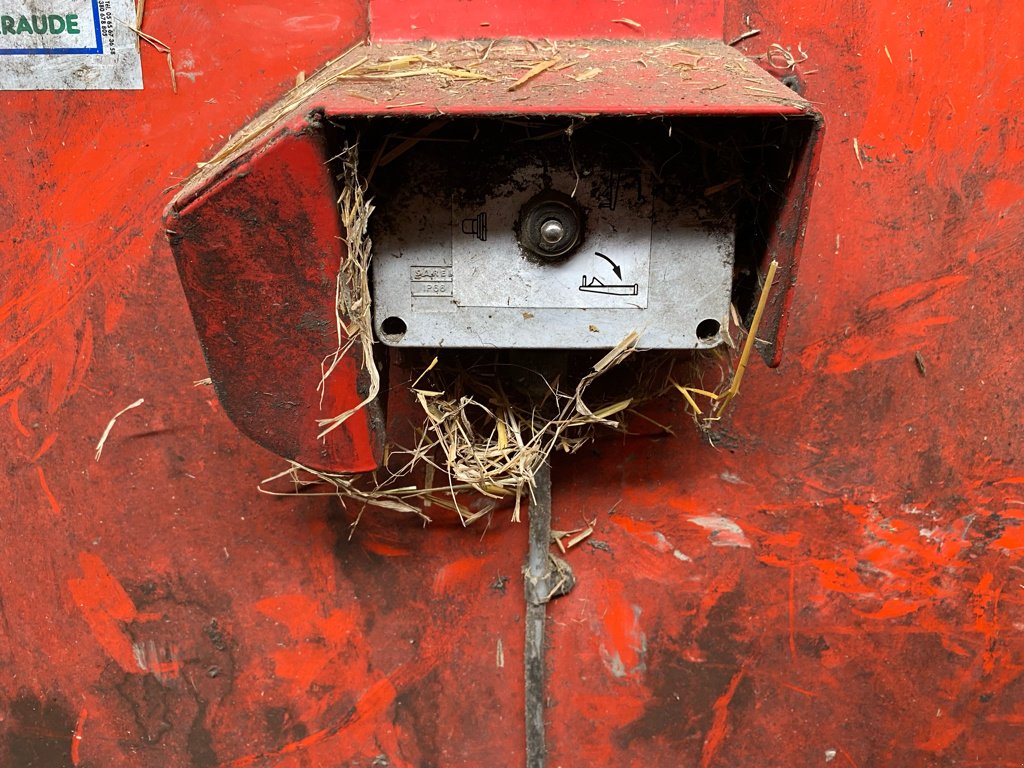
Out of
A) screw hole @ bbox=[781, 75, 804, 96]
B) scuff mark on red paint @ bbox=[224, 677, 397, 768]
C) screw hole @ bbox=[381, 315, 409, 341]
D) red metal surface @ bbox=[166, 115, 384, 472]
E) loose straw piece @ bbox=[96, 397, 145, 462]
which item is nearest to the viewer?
red metal surface @ bbox=[166, 115, 384, 472]

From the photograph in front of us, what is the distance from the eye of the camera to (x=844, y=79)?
0.89m

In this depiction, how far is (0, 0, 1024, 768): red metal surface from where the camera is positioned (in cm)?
91

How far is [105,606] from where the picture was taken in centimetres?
106

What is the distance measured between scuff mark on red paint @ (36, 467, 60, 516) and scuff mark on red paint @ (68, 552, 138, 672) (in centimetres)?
7

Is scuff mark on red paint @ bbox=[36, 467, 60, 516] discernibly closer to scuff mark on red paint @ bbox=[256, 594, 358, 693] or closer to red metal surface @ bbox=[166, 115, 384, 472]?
scuff mark on red paint @ bbox=[256, 594, 358, 693]

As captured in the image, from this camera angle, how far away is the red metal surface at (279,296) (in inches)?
25.4

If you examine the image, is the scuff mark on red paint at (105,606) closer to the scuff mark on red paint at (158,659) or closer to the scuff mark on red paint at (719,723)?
the scuff mark on red paint at (158,659)

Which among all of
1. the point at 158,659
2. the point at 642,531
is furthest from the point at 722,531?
the point at 158,659

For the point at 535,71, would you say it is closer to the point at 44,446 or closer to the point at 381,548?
the point at 381,548

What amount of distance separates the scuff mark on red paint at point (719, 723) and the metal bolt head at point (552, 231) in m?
0.74

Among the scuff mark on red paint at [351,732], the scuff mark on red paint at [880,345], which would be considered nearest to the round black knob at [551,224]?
the scuff mark on red paint at [880,345]

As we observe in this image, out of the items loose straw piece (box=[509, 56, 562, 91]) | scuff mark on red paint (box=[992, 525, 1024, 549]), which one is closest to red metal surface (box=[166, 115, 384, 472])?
loose straw piece (box=[509, 56, 562, 91])

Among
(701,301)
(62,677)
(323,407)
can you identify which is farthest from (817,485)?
(62,677)

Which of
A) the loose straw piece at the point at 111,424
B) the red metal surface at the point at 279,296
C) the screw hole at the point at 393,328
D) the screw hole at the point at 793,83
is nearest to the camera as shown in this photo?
the red metal surface at the point at 279,296
